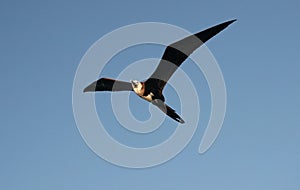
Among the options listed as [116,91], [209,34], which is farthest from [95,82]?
[209,34]

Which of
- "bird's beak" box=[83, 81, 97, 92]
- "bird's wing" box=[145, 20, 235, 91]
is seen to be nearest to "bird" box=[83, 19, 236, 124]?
"bird's wing" box=[145, 20, 235, 91]

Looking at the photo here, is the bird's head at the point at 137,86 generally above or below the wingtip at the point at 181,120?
above

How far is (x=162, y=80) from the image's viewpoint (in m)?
16.3

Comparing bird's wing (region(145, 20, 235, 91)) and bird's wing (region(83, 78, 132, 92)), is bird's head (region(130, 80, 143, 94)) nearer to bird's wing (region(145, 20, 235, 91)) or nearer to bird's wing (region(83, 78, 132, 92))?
bird's wing (region(83, 78, 132, 92))

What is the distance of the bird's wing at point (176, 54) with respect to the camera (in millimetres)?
14383

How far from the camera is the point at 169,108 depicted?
1567cm

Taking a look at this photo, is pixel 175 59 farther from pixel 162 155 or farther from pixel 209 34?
pixel 162 155

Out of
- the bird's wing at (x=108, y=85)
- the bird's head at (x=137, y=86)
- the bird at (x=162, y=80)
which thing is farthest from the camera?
the bird's wing at (x=108, y=85)

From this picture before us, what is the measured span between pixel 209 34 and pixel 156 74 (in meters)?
2.57

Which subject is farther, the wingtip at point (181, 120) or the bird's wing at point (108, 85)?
the bird's wing at point (108, 85)

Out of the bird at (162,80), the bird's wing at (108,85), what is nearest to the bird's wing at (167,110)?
the bird at (162,80)

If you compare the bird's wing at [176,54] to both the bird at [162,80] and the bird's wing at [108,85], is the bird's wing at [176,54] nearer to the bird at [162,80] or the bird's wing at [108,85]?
the bird at [162,80]

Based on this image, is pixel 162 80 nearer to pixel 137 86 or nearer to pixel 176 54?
pixel 176 54

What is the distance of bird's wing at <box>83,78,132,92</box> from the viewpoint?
16062mm
